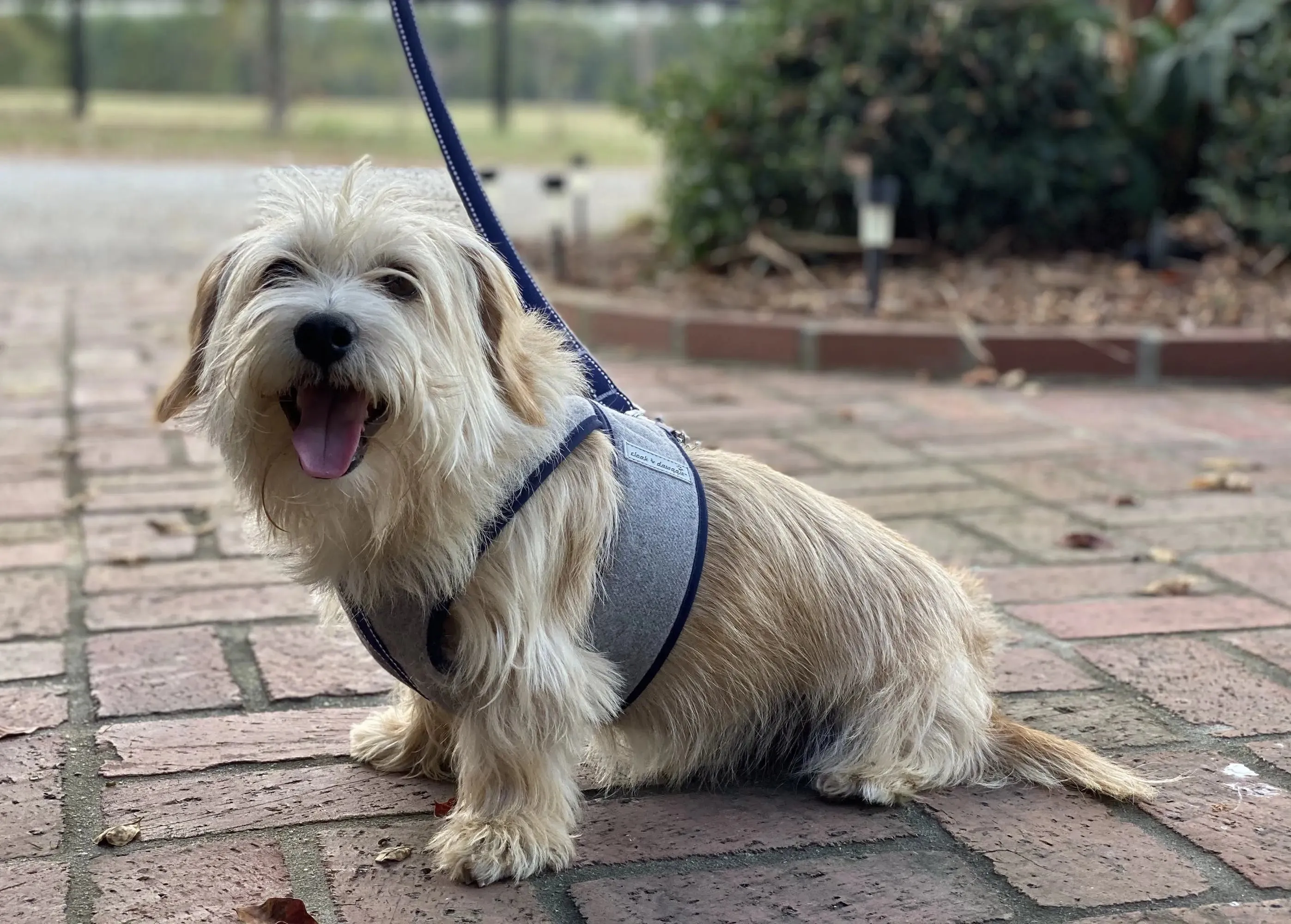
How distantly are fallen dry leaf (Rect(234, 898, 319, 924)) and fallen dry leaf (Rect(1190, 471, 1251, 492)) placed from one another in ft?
12.2

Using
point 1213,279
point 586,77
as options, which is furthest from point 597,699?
point 586,77

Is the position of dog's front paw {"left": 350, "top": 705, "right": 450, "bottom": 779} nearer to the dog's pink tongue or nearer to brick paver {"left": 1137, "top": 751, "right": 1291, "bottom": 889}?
the dog's pink tongue

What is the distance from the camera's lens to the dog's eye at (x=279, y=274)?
235 centimetres

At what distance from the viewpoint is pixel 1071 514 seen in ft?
15.5

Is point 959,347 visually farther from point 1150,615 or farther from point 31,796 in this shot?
point 31,796

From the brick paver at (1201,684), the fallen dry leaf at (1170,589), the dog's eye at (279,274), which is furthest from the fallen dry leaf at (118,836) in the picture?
the fallen dry leaf at (1170,589)

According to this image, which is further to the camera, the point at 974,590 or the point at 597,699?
the point at 974,590

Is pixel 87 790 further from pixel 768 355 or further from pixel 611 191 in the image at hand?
pixel 611 191

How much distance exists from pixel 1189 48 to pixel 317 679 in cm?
687

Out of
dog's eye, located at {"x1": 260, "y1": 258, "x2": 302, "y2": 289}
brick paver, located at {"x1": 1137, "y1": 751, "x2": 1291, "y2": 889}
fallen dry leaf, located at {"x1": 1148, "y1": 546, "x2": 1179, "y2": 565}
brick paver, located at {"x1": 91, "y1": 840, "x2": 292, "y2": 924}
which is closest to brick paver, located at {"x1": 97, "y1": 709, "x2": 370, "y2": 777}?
brick paver, located at {"x1": 91, "y1": 840, "x2": 292, "y2": 924}

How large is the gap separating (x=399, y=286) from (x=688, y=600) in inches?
31.7

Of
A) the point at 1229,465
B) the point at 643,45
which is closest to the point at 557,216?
the point at 1229,465

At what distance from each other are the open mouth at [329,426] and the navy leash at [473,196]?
0.60m

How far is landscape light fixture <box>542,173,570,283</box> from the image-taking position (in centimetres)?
841
